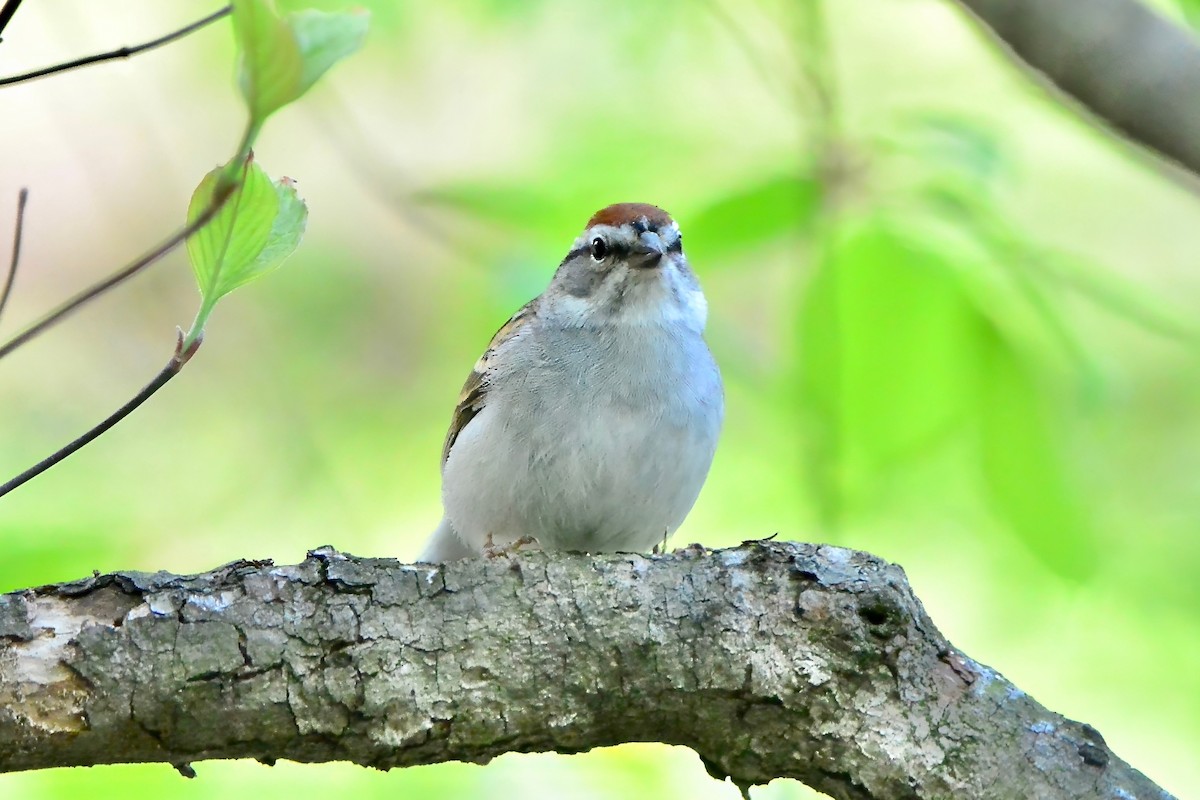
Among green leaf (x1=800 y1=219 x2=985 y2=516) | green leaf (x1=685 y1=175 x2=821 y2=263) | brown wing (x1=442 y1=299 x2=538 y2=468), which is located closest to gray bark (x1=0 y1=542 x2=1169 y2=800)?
green leaf (x1=800 y1=219 x2=985 y2=516)

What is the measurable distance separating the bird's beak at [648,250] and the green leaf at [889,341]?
0.79 m

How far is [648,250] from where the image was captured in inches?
→ 133

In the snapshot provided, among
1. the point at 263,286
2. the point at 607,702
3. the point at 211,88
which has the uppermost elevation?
the point at 211,88

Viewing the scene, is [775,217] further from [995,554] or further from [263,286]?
[263,286]

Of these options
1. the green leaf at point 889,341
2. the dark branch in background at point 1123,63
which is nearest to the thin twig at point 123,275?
the dark branch in background at point 1123,63

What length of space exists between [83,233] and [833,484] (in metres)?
3.61

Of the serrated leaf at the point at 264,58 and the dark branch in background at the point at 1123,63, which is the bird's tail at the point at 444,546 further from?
the serrated leaf at the point at 264,58

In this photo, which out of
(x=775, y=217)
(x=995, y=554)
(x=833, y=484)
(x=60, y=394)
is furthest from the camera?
(x=60, y=394)

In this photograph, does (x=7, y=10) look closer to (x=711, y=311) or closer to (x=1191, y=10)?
(x=1191, y=10)

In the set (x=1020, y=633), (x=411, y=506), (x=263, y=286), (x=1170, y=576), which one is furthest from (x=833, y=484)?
(x=263, y=286)

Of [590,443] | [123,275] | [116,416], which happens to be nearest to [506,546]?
[590,443]

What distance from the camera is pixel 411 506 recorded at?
4.42 meters

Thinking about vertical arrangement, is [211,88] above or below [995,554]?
above

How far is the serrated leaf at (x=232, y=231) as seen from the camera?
1377mm
